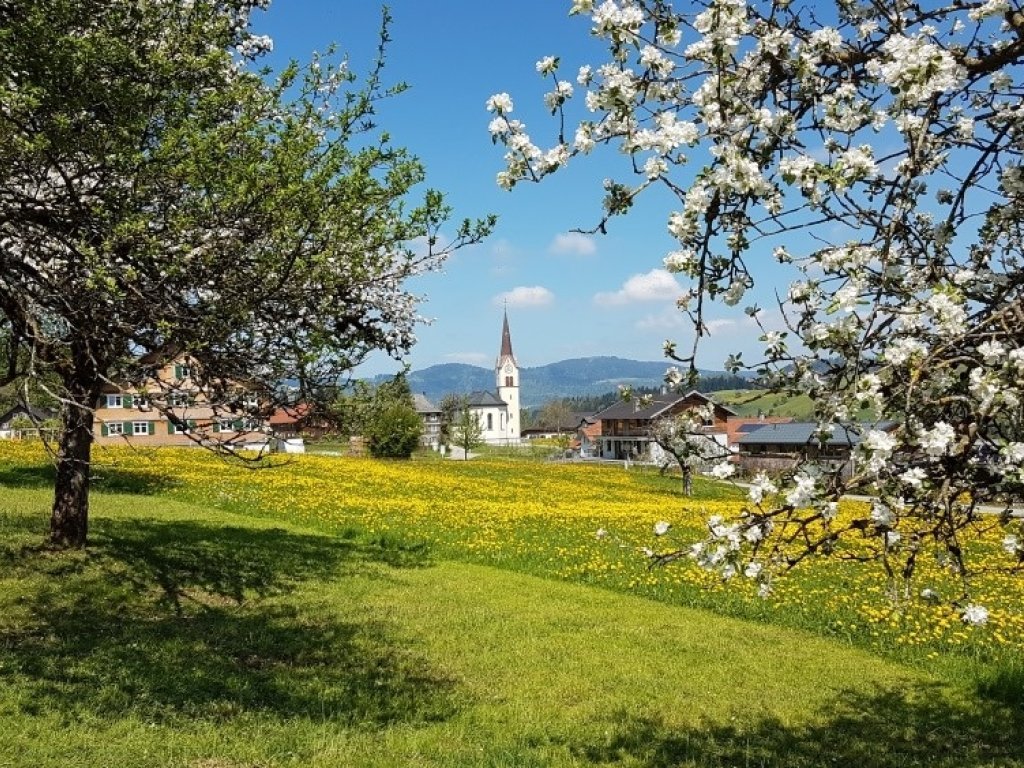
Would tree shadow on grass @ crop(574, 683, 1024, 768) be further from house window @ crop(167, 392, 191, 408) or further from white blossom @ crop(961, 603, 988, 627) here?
house window @ crop(167, 392, 191, 408)

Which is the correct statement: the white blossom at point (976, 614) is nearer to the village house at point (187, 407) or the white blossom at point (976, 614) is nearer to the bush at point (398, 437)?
the village house at point (187, 407)

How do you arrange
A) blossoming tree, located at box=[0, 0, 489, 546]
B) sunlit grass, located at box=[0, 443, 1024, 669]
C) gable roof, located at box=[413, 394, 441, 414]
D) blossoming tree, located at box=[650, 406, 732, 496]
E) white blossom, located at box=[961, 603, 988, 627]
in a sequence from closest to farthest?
white blossom, located at box=[961, 603, 988, 627] < blossoming tree, located at box=[650, 406, 732, 496] < blossoming tree, located at box=[0, 0, 489, 546] < sunlit grass, located at box=[0, 443, 1024, 669] < gable roof, located at box=[413, 394, 441, 414]

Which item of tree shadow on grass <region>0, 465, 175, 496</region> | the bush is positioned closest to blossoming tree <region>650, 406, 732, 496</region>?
tree shadow on grass <region>0, 465, 175, 496</region>

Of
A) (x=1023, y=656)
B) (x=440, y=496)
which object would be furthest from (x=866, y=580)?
(x=440, y=496)

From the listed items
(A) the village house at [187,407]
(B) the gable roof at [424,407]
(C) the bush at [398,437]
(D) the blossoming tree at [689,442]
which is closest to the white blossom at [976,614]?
(D) the blossoming tree at [689,442]

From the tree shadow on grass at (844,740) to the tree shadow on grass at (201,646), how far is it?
214 centimetres

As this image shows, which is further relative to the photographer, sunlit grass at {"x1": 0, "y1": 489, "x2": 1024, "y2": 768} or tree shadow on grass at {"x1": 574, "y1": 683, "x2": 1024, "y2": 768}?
tree shadow on grass at {"x1": 574, "y1": 683, "x2": 1024, "y2": 768}

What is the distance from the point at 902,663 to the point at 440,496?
22405 mm

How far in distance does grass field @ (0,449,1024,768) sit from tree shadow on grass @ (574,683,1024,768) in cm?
3

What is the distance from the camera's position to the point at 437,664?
10.1 m

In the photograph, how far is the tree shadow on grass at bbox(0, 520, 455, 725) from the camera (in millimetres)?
7953

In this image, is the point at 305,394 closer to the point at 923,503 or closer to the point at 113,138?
the point at 113,138

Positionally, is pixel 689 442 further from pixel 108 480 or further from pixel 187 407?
pixel 108 480

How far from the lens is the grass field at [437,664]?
23.8 feet
